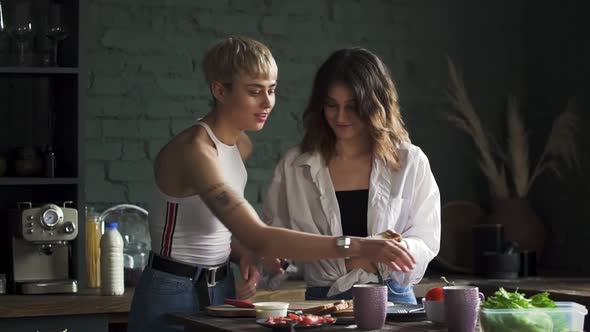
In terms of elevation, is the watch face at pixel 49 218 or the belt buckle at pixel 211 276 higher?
the watch face at pixel 49 218

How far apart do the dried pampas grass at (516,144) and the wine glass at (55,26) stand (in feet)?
6.15

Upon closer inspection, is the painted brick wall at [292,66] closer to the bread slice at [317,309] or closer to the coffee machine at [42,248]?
the coffee machine at [42,248]

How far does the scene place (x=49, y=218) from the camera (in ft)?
14.0

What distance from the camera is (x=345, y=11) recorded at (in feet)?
17.2

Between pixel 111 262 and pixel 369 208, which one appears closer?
pixel 369 208

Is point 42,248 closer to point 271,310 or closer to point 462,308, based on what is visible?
point 271,310

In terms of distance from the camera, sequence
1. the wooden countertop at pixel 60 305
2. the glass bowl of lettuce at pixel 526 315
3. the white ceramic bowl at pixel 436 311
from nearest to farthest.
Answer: the glass bowl of lettuce at pixel 526 315, the white ceramic bowl at pixel 436 311, the wooden countertop at pixel 60 305

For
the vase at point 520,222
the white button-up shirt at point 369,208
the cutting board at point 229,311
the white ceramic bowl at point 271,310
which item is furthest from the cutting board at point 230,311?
the vase at point 520,222

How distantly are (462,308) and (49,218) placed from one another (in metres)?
2.15

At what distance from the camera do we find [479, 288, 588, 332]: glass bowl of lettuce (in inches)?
94.0

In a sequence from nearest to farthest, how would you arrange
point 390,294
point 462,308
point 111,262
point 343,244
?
point 462,308
point 343,244
point 390,294
point 111,262

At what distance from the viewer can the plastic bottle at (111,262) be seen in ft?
13.9

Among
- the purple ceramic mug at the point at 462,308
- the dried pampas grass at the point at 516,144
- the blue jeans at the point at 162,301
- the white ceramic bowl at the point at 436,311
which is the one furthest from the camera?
the dried pampas grass at the point at 516,144

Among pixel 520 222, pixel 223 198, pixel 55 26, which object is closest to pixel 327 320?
pixel 223 198
